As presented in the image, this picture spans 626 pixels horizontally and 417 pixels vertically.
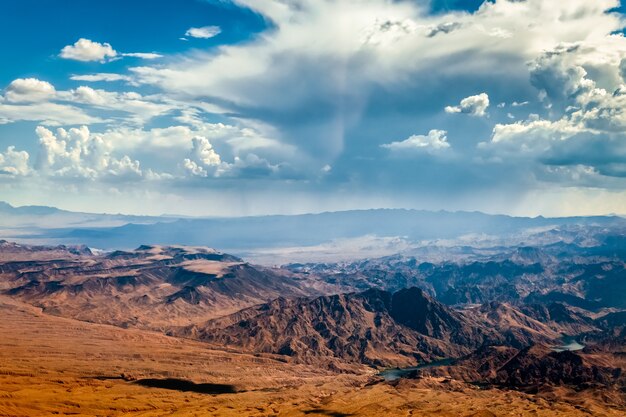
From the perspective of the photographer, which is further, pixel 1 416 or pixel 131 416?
pixel 131 416

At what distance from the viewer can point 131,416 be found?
198250mm

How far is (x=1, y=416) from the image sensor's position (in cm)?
18312

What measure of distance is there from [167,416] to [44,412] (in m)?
42.0

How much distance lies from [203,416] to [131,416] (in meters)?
25.3

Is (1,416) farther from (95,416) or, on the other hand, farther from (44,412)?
(95,416)

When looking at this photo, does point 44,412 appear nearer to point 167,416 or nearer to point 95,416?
point 95,416

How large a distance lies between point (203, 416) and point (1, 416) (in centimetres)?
6512

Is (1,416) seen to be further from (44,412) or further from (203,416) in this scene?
(203,416)

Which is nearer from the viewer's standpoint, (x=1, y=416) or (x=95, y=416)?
(x=1, y=416)

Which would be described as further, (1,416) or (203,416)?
(203,416)

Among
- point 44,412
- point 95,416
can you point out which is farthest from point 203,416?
point 44,412

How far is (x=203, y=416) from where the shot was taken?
199 meters

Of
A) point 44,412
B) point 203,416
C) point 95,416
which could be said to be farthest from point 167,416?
point 44,412

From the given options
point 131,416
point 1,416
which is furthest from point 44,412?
point 131,416
